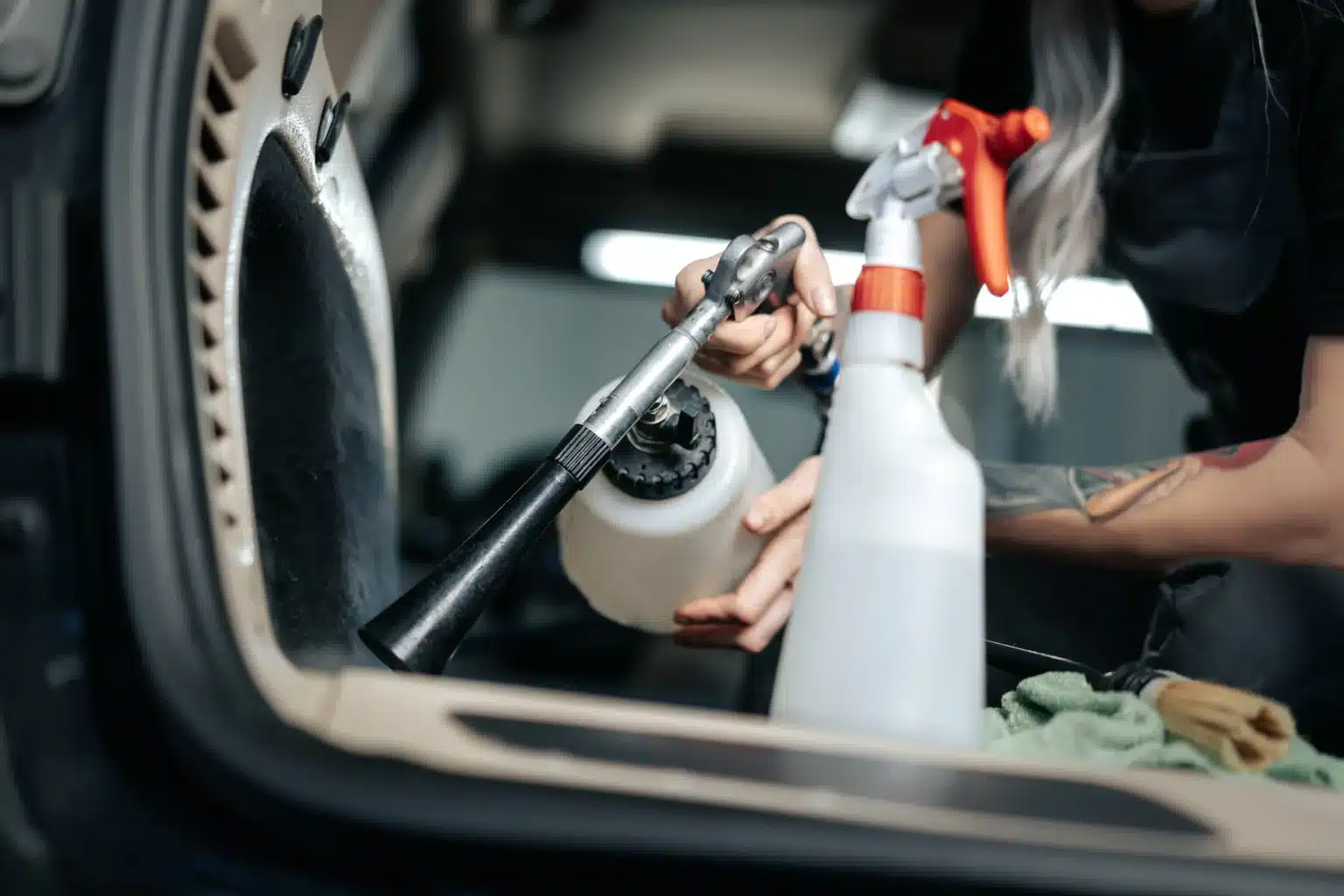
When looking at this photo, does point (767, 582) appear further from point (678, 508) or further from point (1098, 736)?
point (1098, 736)

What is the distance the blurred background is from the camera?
704 millimetres

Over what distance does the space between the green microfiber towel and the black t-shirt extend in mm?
279

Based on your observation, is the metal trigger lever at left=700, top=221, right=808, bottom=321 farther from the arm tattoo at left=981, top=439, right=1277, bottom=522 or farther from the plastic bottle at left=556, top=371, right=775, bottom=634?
the arm tattoo at left=981, top=439, right=1277, bottom=522

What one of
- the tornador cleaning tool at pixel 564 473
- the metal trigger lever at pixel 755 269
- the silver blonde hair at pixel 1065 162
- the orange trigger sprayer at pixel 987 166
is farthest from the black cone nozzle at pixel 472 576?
the silver blonde hair at pixel 1065 162

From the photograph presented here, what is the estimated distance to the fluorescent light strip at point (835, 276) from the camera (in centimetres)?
74

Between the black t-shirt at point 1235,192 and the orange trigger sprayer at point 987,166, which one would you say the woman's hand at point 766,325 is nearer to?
the orange trigger sprayer at point 987,166

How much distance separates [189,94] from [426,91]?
20.9 inches

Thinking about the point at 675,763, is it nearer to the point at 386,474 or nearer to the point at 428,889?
the point at 428,889

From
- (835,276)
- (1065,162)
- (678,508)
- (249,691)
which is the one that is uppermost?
(1065,162)

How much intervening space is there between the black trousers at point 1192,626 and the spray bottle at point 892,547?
5.1 inches

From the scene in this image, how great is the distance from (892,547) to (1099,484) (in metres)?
0.30

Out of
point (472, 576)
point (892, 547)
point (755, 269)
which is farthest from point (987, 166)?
point (472, 576)

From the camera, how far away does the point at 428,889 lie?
0.32 m

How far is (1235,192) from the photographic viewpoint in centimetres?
66
